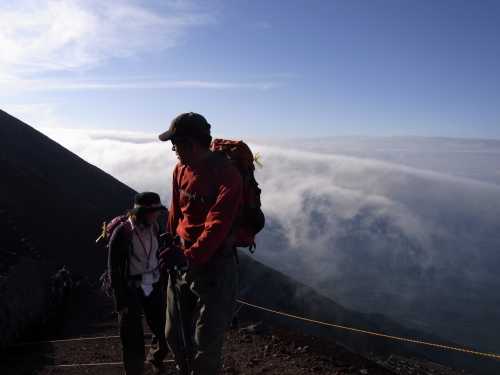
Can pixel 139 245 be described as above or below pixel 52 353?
above

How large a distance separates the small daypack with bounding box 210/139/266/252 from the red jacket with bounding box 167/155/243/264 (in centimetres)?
18

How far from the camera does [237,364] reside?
7.83 m

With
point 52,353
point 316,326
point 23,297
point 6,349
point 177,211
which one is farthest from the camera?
point 316,326

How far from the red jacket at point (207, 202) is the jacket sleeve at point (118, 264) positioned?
1367 mm

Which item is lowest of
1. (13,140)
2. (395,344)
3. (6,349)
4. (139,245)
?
(395,344)

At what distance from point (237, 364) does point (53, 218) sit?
1692 cm

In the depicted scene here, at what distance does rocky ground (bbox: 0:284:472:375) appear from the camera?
25.3ft

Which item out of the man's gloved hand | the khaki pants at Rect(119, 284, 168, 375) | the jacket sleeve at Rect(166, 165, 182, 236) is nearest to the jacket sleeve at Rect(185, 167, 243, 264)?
the man's gloved hand

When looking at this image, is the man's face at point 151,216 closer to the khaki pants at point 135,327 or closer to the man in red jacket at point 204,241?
the khaki pants at point 135,327

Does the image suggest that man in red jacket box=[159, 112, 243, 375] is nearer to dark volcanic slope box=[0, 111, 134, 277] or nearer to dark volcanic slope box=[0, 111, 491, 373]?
dark volcanic slope box=[0, 111, 491, 373]

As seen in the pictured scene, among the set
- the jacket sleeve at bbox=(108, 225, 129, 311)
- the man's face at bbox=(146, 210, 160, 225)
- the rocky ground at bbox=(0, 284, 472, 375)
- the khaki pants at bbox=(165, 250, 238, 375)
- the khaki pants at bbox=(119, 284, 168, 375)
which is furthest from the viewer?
the rocky ground at bbox=(0, 284, 472, 375)

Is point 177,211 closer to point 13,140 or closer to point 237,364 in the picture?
point 237,364

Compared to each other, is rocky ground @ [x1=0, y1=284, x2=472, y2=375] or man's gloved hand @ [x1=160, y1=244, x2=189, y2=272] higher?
man's gloved hand @ [x1=160, y1=244, x2=189, y2=272]

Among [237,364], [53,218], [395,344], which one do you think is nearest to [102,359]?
[237,364]
